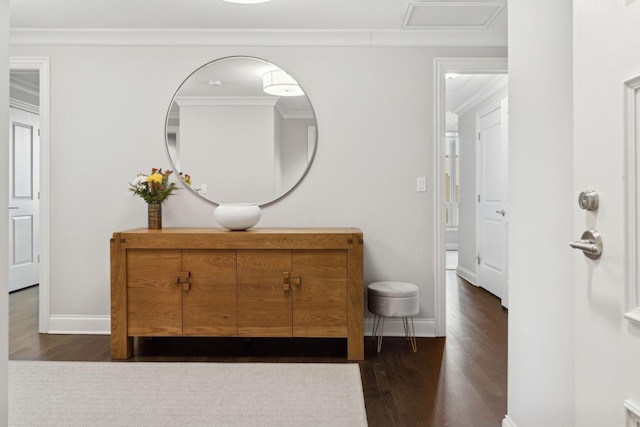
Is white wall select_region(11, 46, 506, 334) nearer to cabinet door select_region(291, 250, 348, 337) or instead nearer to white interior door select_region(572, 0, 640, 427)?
cabinet door select_region(291, 250, 348, 337)

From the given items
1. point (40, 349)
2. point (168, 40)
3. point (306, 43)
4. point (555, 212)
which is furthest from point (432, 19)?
point (40, 349)

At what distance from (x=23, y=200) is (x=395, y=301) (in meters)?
4.58

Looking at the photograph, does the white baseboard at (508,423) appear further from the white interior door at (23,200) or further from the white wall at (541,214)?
the white interior door at (23,200)

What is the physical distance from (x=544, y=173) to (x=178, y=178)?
2.58m

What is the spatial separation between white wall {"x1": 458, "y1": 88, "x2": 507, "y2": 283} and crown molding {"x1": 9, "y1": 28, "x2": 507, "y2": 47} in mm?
1856

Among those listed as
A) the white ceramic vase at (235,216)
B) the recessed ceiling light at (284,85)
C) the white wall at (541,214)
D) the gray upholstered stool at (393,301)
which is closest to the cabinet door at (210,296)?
the white ceramic vase at (235,216)

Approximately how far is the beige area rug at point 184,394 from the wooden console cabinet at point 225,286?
0.77 ft

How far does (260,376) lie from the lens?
2539mm

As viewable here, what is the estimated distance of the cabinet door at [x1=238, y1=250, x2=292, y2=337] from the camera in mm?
2857

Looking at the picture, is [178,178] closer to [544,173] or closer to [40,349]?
[40,349]

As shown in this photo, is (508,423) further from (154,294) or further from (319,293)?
(154,294)

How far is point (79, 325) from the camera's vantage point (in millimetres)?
3383

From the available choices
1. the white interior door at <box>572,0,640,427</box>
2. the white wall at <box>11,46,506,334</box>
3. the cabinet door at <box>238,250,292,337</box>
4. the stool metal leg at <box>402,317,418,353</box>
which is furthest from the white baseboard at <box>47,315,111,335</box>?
the white interior door at <box>572,0,640,427</box>

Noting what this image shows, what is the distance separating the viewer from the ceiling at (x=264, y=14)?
2.86 m
